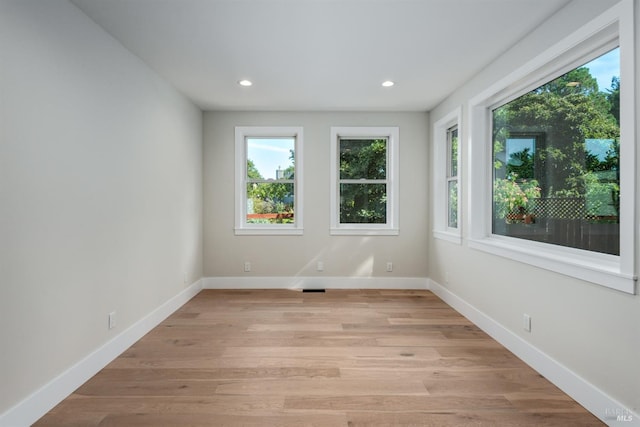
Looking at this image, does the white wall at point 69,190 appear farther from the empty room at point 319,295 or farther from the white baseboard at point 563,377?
the white baseboard at point 563,377

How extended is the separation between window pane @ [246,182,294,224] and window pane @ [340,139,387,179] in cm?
85

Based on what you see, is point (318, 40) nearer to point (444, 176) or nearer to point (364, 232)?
point (444, 176)

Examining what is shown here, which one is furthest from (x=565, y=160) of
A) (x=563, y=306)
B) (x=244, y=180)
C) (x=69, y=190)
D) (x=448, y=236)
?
(x=244, y=180)

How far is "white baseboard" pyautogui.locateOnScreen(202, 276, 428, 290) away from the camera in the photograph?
4758 millimetres

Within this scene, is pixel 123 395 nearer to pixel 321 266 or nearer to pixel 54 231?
pixel 54 231

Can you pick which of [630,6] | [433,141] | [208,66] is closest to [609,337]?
[630,6]

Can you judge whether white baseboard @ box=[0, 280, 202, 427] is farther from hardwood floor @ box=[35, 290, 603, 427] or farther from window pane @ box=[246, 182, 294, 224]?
window pane @ box=[246, 182, 294, 224]

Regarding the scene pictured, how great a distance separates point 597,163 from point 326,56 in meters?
2.16

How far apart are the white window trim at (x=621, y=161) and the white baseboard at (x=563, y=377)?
62cm

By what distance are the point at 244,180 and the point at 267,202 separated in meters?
0.45

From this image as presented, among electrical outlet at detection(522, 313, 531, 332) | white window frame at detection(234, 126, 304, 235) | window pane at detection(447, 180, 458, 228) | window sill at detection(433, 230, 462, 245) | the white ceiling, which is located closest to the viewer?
the white ceiling

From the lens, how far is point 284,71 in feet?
10.8

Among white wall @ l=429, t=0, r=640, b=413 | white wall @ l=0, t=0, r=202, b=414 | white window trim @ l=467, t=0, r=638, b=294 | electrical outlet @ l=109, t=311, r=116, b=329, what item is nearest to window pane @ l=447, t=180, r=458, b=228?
white wall @ l=429, t=0, r=640, b=413

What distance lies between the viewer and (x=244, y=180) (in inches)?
190
